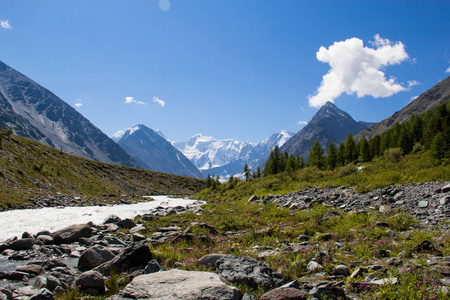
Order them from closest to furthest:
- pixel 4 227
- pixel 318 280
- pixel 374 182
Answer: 1. pixel 318 280
2. pixel 4 227
3. pixel 374 182

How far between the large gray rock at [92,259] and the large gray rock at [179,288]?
165 inches

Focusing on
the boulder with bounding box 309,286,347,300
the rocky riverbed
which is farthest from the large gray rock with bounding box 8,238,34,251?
the boulder with bounding box 309,286,347,300

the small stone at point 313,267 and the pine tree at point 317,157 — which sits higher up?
the pine tree at point 317,157

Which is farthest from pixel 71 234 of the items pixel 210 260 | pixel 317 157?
pixel 317 157

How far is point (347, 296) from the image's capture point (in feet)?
17.3

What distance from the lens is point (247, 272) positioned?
628 centimetres

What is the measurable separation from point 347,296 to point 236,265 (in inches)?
110

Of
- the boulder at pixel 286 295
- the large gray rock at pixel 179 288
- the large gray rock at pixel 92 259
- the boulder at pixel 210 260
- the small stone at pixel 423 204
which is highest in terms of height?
the small stone at pixel 423 204

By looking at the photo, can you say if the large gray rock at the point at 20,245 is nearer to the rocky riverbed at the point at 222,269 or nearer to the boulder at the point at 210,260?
the rocky riverbed at the point at 222,269

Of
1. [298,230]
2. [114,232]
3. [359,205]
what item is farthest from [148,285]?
[359,205]

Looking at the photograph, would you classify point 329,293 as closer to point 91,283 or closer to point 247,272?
point 247,272

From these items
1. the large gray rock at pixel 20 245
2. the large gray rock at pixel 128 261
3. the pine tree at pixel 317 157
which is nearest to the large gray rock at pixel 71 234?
the large gray rock at pixel 20 245

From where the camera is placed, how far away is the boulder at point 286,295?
4.90 metres

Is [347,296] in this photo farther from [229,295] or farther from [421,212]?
[421,212]
